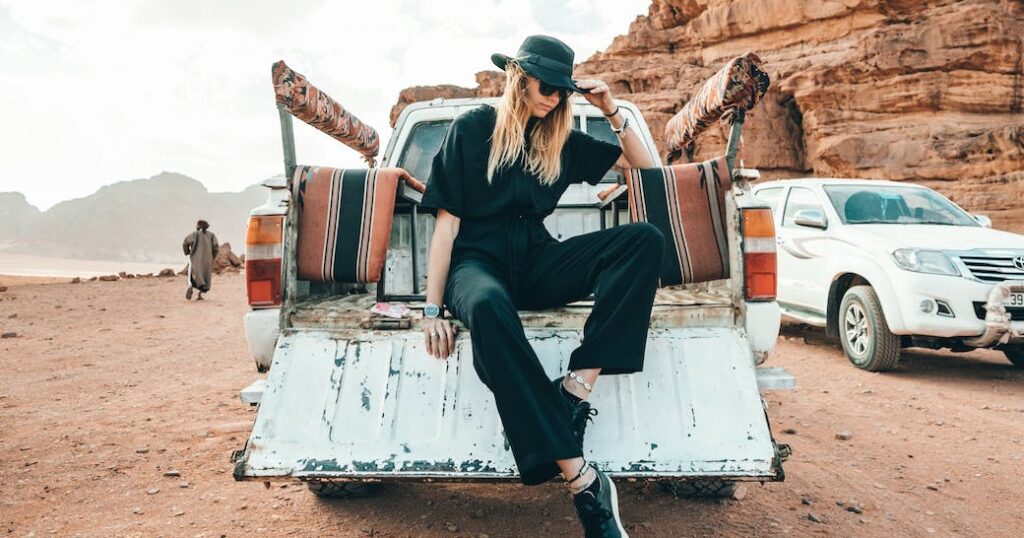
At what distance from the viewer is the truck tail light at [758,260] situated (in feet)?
8.59

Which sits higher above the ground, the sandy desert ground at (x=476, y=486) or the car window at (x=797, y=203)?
the car window at (x=797, y=203)

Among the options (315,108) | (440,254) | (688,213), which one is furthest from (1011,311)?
(315,108)

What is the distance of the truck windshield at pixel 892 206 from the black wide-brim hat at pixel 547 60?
4.85m

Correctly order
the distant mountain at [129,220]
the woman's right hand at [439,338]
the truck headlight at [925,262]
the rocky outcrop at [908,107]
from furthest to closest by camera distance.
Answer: the distant mountain at [129,220] → the rocky outcrop at [908,107] → the truck headlight at [925,262] → the woman's right hand at [439,338]

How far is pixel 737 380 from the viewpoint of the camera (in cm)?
234

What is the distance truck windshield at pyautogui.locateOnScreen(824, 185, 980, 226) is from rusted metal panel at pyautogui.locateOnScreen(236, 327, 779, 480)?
4737 millimetres

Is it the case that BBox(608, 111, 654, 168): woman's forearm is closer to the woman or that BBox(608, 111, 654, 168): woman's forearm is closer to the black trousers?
the woman

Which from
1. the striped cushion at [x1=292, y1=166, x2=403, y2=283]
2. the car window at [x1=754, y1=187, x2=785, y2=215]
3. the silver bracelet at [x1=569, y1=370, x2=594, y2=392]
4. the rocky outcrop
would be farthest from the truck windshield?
the rocky outcrop

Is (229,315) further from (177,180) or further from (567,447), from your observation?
(177,180)

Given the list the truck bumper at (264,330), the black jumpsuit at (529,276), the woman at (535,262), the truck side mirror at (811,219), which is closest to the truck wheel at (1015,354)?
the truck side mirror at (811,219)

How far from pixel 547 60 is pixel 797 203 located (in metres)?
5.45

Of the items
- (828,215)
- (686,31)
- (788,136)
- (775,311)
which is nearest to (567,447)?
(775,311)

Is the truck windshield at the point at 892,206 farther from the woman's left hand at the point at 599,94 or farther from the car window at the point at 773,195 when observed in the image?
the woman's left hand at the point at 599,94

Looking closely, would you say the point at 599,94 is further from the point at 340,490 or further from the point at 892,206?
the point at 892,206
